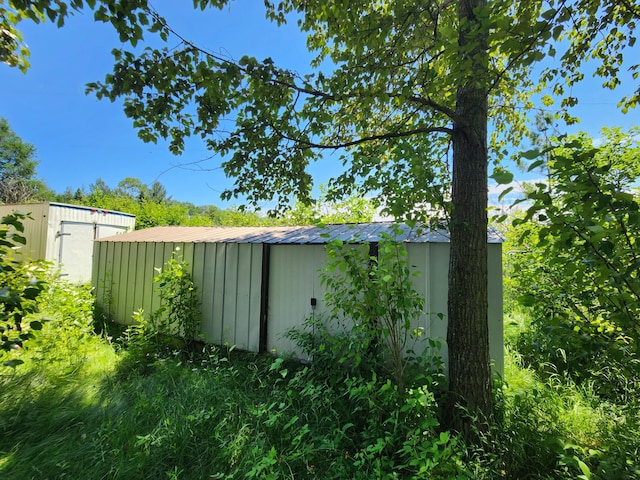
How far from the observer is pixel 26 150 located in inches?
1204

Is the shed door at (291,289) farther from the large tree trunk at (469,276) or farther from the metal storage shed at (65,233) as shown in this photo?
the metal storage shed at (65,233)

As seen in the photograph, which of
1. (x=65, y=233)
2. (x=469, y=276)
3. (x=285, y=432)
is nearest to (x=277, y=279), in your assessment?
(x=285, y=432)

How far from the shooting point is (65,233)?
6938 mm

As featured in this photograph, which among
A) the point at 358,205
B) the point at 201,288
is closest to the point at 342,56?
the point at 201,288

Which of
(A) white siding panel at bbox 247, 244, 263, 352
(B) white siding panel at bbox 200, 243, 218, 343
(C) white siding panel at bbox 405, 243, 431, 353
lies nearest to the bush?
(B) white siding panel at bbox 200, 243, 218, 343

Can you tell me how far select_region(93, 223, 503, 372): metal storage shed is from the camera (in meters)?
2.96

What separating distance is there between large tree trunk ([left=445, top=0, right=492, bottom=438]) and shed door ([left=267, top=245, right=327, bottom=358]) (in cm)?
160

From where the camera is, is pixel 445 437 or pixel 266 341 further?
pixel 266 341

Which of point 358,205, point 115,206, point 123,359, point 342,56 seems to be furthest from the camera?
point 115,206

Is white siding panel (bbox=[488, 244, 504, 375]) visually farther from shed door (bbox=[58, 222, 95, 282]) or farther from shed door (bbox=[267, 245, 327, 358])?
shed door (bbox=[58, 222, 95, 282])

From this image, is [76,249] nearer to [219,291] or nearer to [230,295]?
[219,291]

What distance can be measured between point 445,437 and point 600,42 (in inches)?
157

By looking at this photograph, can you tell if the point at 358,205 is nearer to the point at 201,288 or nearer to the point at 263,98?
the point at 201,288

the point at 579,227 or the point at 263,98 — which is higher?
the point at 263,98
